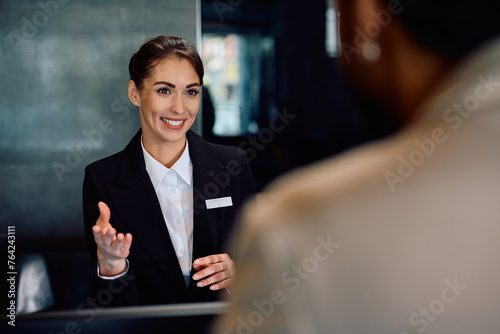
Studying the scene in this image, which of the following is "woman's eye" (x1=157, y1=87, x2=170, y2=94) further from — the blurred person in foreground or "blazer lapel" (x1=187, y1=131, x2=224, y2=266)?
the blurred person in foreground

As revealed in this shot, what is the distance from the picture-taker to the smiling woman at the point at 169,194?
5.34 feet

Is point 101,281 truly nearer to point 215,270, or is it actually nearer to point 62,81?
point 215,270

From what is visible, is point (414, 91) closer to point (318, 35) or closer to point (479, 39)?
point (479, 39)

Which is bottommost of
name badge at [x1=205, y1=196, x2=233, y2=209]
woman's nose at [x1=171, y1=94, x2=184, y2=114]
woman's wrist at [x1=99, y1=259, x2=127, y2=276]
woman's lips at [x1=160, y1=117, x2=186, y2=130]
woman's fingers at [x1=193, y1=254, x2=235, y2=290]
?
woman's fingers at [x1=193, y1=254, x2=235, y2=290]

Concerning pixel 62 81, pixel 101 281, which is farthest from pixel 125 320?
pixel 62 81

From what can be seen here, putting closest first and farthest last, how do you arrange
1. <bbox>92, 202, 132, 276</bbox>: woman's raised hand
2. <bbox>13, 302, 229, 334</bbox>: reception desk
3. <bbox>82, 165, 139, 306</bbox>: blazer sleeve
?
1. <bbox>13, 302, 229, 334</bbox>: reception desk
2. <bbox>92, 202, 132, 276</bbox>: woman's raised hand
3. <bbox>82, 165, 139, 306</bbox>: blazer sleeve

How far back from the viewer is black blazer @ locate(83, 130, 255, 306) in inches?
63.5

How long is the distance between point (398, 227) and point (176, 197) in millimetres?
1403

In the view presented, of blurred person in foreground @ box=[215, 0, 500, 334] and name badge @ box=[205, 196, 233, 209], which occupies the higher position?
blurred person in foreground @ box=[215, 0, 500, 334]

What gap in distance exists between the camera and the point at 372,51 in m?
0.41

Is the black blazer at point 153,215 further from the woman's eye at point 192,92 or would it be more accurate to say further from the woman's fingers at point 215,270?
the woman's eye at point 192,92

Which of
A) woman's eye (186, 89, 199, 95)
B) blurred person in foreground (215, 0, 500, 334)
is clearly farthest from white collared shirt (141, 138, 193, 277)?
blurred person in foreground (215, 0, 500, 334)

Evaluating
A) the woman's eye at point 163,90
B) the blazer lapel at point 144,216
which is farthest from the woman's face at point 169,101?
the blazer lapel at point 144,216

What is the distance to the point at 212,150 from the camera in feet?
6.04
